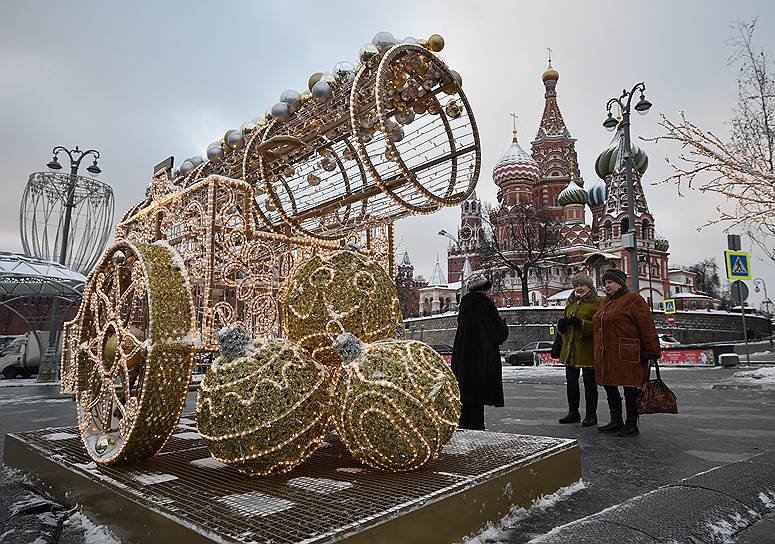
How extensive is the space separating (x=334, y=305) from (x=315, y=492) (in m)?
1.22

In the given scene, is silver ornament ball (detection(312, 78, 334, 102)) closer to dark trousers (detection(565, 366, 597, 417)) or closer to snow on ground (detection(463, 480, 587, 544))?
snow on ground (detection(463, 480, 587, 544))

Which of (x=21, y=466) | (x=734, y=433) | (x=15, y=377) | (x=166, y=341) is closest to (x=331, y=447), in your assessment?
(x=166, y=341)

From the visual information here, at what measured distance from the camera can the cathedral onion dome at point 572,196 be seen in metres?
54.1

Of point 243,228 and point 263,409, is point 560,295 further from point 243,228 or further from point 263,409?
point 263,409

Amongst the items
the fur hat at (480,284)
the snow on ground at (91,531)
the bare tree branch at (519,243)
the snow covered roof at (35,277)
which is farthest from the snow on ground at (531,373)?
the bare tree branch at (519,243)

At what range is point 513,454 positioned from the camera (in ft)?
10.9

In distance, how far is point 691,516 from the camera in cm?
262

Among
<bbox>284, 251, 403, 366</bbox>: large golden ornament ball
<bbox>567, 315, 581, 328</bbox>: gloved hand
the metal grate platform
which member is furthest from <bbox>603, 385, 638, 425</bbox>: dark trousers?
<bbox>284, 251, 403, 366</bbox>: large golden ornament ball

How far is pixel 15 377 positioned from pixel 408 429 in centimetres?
2619

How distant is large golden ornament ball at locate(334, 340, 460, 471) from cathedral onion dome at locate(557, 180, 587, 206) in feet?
180

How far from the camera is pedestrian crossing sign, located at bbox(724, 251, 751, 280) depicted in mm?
13094

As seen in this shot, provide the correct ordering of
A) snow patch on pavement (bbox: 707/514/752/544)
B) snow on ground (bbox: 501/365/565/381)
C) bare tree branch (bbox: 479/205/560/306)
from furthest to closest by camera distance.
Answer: bare tree branch (bbox: 479/205/560/306) → snow on ground (bbox: 501/365/565/381) → snow patch on pavement (bbox: 707/514/752/544)

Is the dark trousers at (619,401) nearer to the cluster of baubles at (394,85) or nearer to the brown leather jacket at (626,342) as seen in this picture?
the brown leather jacket at (626,342)

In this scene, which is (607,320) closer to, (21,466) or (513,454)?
(513,454)
